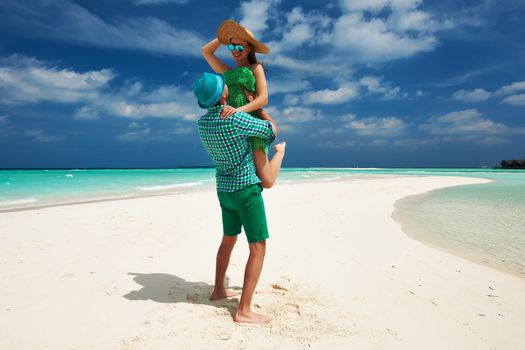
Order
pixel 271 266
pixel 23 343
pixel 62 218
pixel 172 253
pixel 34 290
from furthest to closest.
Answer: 1. pixel 62 218
2. pixel 172 253
3. pixel 271 266
4. pixel 34 290
5. pixel 23 343

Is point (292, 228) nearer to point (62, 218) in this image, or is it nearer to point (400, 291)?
point (400, 291)

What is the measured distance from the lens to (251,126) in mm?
2678

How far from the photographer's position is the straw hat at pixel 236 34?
9.55ft

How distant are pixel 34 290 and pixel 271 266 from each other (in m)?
2.78

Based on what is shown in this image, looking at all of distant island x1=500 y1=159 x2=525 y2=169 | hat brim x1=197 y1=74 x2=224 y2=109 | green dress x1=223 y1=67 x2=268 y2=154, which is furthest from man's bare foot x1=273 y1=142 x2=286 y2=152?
distant island x1=500 y1=159 x2=525 y2=169

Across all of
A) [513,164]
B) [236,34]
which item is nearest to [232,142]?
[236,34]

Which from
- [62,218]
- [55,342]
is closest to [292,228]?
[55,342]

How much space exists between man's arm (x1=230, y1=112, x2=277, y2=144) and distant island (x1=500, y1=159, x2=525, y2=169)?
124 m

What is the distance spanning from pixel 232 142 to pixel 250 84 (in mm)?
577

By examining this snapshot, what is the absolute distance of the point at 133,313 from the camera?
303 centimetres

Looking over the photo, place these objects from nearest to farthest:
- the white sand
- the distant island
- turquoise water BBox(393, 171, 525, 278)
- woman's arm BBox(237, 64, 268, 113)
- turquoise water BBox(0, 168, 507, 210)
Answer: the white sand → woman's arm BBox(237, 64, 268, 113) → turquoise water BBox(393, 171, 525, 278) → turquoise water BBox(0, 168, 507, 210) → the distant island

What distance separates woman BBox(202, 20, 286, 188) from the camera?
2.89m

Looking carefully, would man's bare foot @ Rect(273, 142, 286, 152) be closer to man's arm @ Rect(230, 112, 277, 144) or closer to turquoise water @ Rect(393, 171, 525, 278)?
man's arm @ Rect(230, 112, 277, 144)

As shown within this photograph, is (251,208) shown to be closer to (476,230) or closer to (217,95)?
(217,95)
